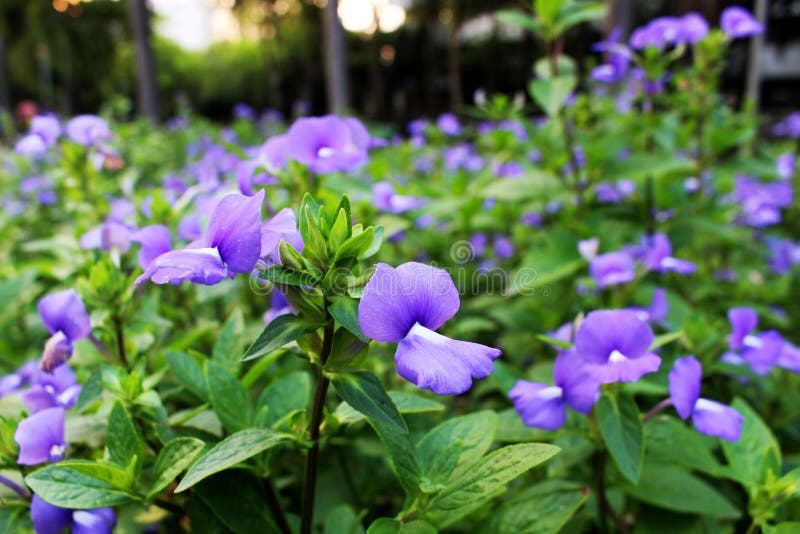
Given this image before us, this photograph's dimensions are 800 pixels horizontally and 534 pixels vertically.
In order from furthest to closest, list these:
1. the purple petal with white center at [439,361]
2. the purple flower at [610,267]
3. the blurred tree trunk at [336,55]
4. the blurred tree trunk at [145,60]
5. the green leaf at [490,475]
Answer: the blurred tree trunk at [145,60] < the blurred tree trunk at [336,55] < the purple flower at [610,267] < the green leaf at [490,475] < the purple petal with white center at [439,361]

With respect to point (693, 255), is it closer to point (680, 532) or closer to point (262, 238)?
point (680, 532)

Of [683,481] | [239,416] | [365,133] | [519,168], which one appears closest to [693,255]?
[519,168]

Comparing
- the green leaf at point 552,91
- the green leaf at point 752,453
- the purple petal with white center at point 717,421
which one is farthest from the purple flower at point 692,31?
the purple petal with white center at point 717,421

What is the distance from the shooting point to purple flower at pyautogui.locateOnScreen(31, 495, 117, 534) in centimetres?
82

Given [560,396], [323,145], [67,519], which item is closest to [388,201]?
[323,145]

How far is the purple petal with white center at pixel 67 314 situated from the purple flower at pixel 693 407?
902 millimetres

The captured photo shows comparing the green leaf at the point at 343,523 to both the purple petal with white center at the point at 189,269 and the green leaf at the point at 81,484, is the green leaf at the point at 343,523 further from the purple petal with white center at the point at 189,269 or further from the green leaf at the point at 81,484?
the purple petal with white center at the point at 189,269

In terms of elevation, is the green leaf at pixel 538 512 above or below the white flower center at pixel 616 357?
below

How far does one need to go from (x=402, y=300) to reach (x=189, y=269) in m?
0.23

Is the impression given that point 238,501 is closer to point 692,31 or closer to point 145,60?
point 692,31

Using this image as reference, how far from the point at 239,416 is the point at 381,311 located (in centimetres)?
41

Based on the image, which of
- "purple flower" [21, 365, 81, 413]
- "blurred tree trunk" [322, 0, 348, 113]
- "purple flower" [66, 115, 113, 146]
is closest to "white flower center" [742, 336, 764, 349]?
"purple flower" [21, 365, 81, 413]

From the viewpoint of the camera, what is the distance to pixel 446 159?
12.3 ft

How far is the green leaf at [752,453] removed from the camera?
1.00 meters
